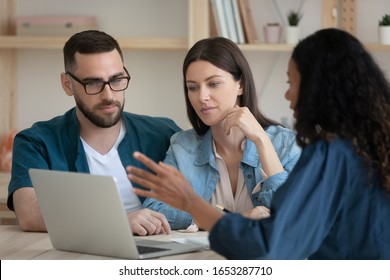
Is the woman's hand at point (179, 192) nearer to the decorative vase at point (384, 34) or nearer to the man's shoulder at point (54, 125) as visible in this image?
the man's shoulder at point (54, 125)

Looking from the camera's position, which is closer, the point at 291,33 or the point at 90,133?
the point at 90,133

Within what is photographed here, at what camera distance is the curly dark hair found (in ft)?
5.71

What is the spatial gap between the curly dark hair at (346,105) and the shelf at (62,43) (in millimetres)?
2277

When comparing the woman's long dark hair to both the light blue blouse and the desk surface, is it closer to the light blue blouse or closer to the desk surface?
the desk surface

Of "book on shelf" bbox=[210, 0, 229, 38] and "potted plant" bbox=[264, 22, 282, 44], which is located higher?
"book on shelf" bbox=[210, 0, 229, 38]

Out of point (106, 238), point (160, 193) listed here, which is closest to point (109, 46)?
point (106, 238)

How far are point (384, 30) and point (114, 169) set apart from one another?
163cm

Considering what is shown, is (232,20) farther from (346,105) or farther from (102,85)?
(346,105)

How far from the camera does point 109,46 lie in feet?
9.39

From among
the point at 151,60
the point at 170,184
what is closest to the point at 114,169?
the point at 170,184

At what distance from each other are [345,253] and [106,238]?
2.05 feet

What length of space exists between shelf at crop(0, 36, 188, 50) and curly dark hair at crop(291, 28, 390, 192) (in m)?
2.28

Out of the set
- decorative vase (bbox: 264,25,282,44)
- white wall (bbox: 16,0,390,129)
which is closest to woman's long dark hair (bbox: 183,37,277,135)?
decorative vase (bbox: 264,25,282,44)

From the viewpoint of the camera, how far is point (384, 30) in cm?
390
